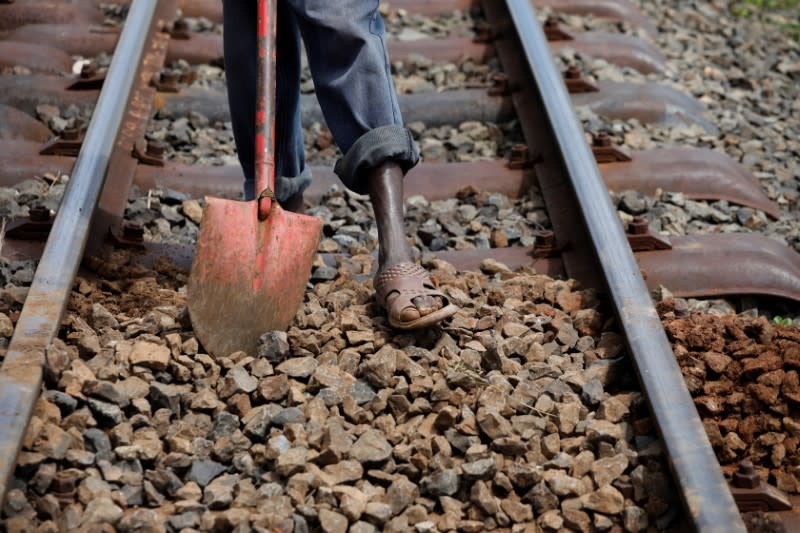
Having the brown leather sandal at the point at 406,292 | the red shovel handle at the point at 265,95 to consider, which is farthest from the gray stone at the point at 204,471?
the red shovel handle at the point at 265,95

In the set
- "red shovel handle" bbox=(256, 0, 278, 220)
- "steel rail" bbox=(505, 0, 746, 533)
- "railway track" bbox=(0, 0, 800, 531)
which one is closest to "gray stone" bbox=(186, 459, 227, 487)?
"railway track" bbox=(0, 0, 800, 531)

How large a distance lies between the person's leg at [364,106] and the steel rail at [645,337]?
58cm

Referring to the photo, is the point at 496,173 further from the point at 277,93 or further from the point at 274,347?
the point at 274,347

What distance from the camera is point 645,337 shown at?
126 inches

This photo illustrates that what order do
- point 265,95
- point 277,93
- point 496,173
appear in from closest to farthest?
1. point 265,95
2. point 277,93
3. point 496,173

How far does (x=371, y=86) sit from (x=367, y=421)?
1.03 meters

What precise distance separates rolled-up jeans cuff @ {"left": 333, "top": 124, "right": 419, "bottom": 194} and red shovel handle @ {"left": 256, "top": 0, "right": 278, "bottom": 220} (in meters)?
0.23

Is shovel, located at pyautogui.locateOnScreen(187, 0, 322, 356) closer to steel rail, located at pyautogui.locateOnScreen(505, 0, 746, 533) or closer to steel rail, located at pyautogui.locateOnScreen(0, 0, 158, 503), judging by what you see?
steel rail, located at pyautogui.locateOnScreen(0, 0, 158, 503)

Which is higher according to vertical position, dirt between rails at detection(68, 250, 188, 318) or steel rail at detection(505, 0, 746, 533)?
steel rail at detection(505, 0, 746, 533)

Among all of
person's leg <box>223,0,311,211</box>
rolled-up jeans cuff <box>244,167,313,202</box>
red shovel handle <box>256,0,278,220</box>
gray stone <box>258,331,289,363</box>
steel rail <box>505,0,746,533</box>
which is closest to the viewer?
steel rail <box>505,0,746,533</box>

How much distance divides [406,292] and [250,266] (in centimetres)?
43

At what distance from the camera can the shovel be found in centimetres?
329

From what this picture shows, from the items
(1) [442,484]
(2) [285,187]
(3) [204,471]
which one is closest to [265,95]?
(2) [285,187]

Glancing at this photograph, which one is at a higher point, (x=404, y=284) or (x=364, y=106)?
(x=364, y=106)
